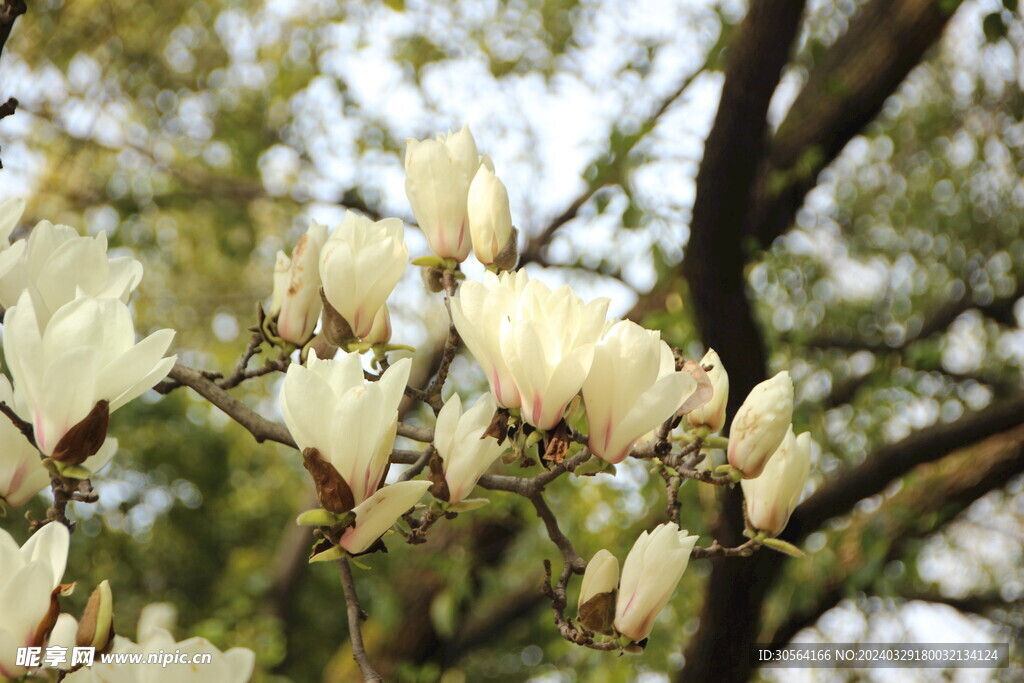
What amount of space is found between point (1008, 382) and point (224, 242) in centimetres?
Result: 209

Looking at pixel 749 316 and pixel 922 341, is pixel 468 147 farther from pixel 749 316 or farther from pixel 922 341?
pixel 922 341

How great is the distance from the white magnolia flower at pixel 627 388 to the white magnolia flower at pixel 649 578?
0.09m

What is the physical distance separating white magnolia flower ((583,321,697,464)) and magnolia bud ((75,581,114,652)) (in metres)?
0.27

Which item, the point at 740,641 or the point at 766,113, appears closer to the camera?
the point at 766,113

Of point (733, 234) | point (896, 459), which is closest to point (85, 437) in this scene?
point (733, 234)

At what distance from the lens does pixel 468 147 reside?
2.16ft

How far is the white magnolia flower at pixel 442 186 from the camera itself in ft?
2.13

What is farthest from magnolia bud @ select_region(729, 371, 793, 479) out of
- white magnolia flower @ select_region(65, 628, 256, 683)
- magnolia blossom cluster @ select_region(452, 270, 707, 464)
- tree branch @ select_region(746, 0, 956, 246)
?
tree branch @ select_region(746, 0, 956, 246)

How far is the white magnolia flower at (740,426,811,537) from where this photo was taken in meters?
0.67

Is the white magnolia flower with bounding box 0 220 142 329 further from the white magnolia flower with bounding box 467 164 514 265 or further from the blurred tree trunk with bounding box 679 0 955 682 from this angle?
the blurred tree trunk with bounding box 679 0 955 682

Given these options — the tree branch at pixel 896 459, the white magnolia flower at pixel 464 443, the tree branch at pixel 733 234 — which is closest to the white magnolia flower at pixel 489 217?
the white magnolia flower at pixel 464 443

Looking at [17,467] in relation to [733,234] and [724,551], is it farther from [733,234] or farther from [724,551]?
[733,234]

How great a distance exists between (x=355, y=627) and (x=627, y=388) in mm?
211

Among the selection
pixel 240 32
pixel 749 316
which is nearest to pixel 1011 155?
pixel 749 316
